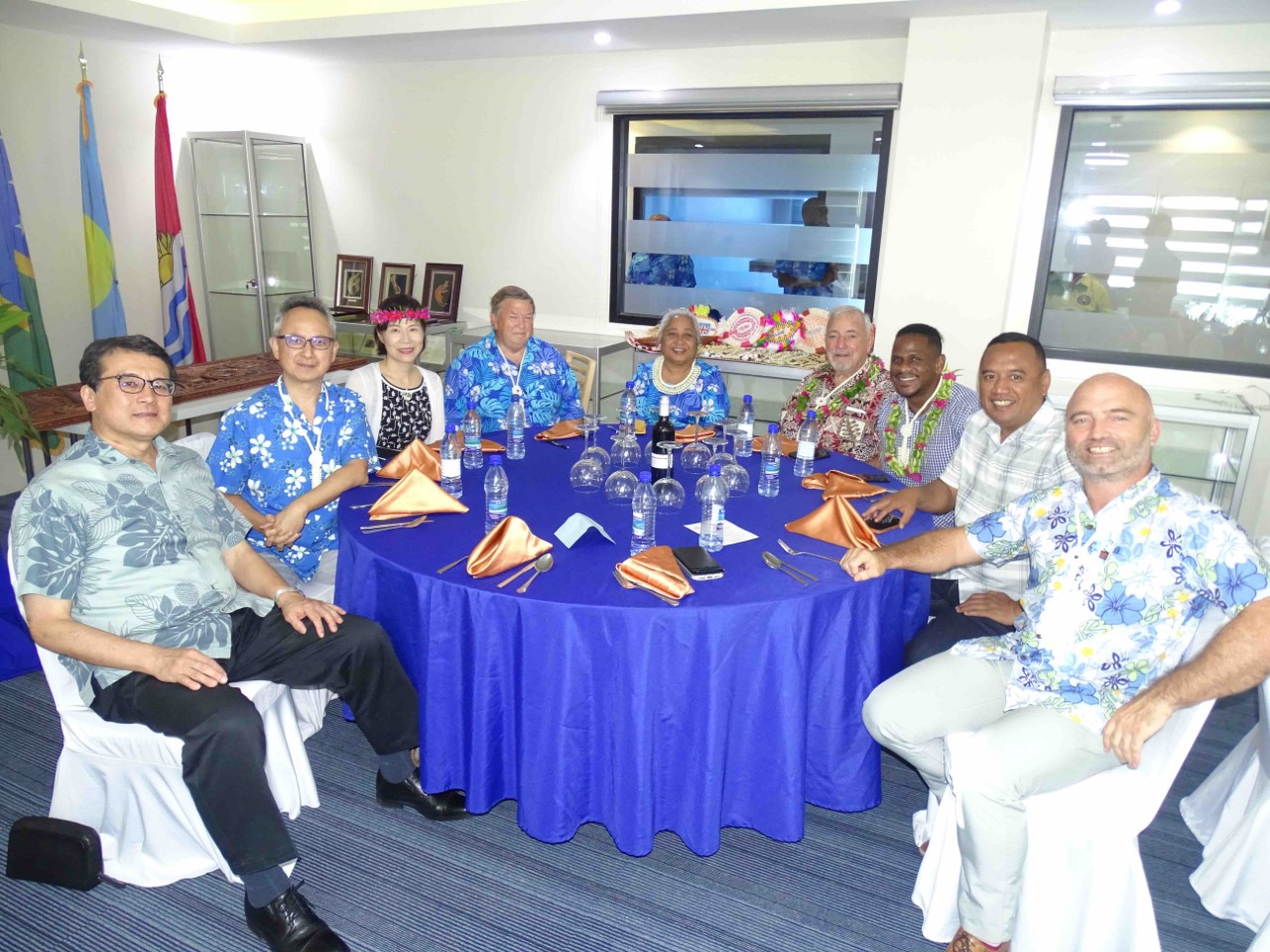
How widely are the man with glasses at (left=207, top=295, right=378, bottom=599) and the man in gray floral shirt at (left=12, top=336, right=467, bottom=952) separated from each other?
353 mm

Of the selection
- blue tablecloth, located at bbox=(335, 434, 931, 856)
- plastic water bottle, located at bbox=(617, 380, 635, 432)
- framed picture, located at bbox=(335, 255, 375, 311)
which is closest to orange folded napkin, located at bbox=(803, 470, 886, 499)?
blue tablecloth, located at bbox=(335, 434, 931, 856)

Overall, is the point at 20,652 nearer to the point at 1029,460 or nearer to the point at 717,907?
the point at 717,907

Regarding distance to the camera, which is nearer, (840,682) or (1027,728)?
(1027,728)

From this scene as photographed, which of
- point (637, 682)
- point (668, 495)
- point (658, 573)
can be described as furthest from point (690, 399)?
point (637, 682)

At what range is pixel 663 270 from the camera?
Answer: 5.79m

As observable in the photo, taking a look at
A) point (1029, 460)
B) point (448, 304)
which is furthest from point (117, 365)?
point (448, 304)

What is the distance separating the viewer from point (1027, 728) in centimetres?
190

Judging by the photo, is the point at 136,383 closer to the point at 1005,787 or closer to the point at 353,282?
the point at 1005,787

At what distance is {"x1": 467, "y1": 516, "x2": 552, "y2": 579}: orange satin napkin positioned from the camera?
6.61 ft

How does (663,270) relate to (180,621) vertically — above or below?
above

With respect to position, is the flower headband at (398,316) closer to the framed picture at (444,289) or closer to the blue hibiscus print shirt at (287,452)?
the blue hibiscus print shirt at (287,452)

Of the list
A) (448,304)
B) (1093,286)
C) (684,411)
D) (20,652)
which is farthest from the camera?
(448,304)

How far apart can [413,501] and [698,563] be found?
905 millimetres

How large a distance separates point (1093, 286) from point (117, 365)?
484cm
